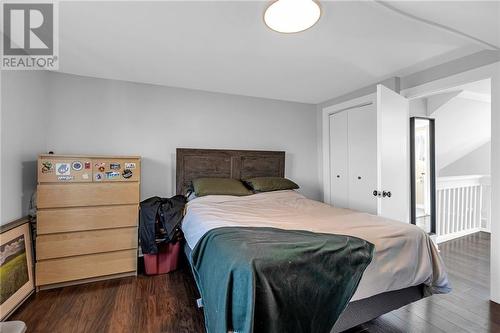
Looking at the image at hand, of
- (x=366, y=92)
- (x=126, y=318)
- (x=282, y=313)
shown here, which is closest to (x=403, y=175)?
(x=366, y=92)

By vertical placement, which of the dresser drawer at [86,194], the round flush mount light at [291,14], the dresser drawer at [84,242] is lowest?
the dresser drawer at [84,242]

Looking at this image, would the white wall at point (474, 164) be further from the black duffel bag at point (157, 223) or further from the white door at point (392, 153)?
the black duffel bag at point (157, 223)

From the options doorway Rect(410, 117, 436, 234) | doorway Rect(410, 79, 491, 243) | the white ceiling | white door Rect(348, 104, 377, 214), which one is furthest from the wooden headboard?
doorway Rect(410, 117, 436, 234)

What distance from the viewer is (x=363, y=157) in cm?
341

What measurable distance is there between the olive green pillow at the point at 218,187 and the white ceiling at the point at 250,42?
127 centimetres

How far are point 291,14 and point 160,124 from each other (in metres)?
2.32

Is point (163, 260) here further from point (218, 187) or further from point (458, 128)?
point (458, 128)

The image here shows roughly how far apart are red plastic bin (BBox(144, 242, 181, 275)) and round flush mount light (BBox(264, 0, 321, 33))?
8.00 feet

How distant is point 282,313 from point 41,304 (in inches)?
86.8

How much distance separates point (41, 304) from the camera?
2086 mm

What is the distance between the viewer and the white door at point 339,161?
12.2 ft

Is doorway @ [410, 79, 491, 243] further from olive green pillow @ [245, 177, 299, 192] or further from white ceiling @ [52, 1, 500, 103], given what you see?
olive green pillow @ [245, 177, 299, 192]

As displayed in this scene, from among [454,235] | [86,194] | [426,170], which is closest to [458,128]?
[426,170]

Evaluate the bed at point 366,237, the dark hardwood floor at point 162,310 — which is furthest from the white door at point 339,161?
the dark hardwood floor at point 162,310
